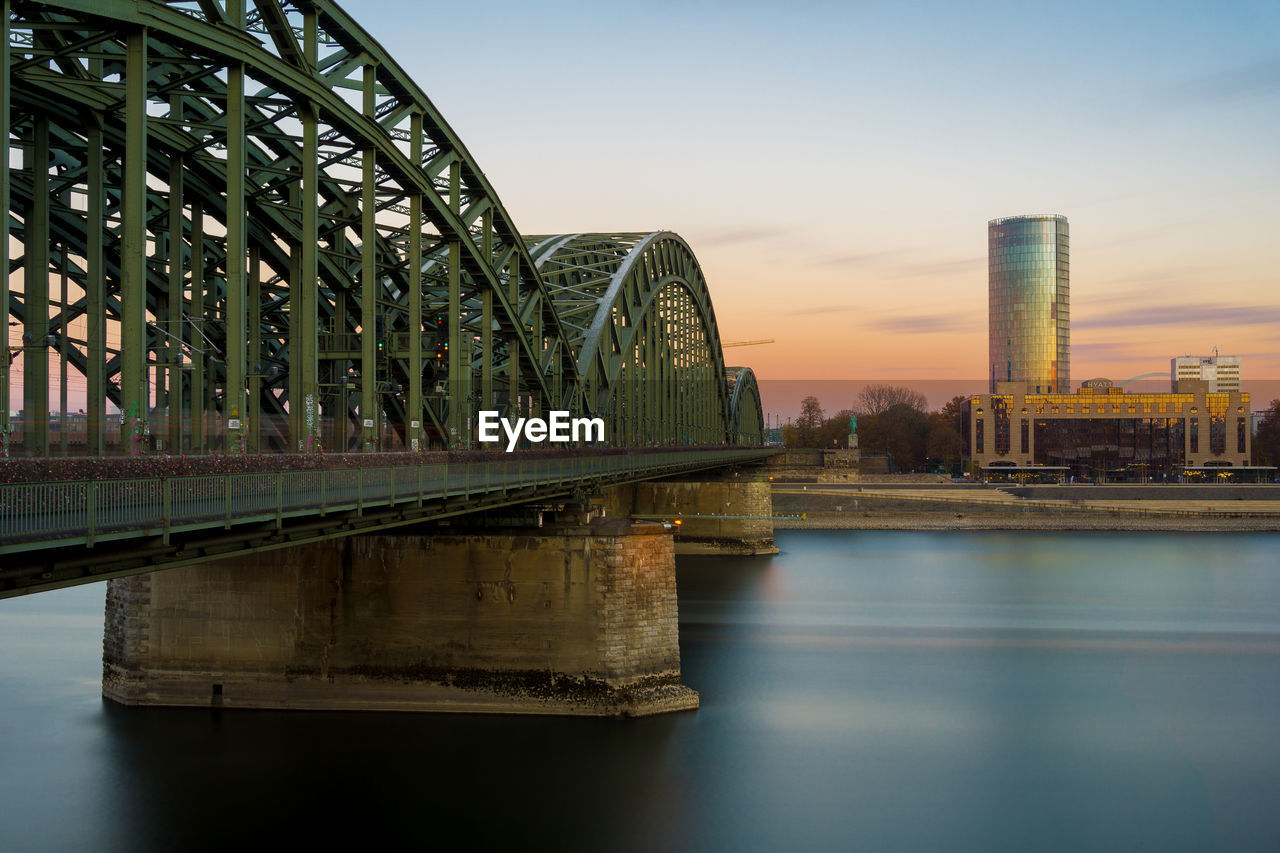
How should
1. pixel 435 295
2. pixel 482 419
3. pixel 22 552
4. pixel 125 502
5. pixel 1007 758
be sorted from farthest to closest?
pixel 435 295 < pixel 482 419 < pixel 1007 758 < pixel 125 502 < pixel 22 552

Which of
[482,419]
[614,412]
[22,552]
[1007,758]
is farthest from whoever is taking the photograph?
[614,412]

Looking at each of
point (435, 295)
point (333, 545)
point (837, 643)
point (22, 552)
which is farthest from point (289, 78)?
point (837, 643)

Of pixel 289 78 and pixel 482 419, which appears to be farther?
pixel 482 419

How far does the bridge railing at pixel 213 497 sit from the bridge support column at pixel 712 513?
4794cm

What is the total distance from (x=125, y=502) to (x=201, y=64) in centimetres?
1155


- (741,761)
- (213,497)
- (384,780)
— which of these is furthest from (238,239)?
(741,761)

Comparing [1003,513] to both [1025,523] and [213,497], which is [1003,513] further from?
[213,497]

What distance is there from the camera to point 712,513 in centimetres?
7688

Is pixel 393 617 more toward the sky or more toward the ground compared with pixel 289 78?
more toward the ground

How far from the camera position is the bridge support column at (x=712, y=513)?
248 feet

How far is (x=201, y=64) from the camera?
72.4 feet

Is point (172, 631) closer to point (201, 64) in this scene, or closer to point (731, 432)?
point (201, 64)

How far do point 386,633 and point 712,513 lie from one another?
49.5 meters

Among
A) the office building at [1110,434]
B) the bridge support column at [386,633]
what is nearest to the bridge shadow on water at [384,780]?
the bridge support column at [386,633]
